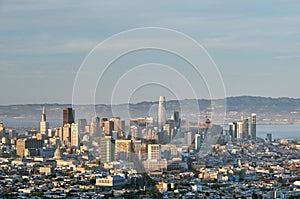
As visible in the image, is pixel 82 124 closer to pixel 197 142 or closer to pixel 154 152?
pixel 197 142

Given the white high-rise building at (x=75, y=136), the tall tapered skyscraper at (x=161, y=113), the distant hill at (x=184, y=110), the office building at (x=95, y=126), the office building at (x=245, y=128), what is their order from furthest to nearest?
1. the office building at (x=245, y=128)
2. the white high-rise building at (x=75, y=136)
3. the office building at (x=95, y=126)
4. the tall tapered skyscraper at (x=161, y=113)
5. the distant hill at (x=184, y=110)

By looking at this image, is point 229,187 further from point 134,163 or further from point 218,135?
point 218,135

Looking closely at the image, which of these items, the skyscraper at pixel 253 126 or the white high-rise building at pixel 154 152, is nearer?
the white high-rise building at pixel 154 152

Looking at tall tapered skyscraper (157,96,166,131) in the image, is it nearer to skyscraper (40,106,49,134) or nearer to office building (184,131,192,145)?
office building (184,131,192,145)

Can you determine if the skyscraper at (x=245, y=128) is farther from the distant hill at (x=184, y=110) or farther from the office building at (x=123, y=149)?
the office building at (x=123, y=149)

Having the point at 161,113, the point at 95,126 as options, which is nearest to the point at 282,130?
the point at 95,126

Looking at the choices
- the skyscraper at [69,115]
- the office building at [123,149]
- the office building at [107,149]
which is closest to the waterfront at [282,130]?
the skyscraper at [69,115]

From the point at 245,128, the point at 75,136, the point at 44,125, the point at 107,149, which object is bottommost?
the point at 107,149
